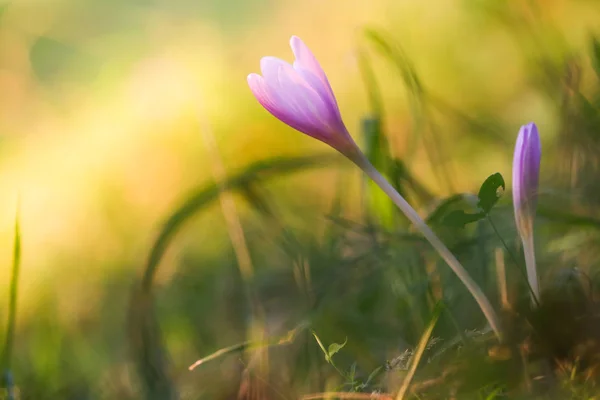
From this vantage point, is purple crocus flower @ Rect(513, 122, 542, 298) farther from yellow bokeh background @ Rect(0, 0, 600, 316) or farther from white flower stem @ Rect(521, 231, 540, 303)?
yellow bokeh background @ Rect(0, 0, 600, 316)

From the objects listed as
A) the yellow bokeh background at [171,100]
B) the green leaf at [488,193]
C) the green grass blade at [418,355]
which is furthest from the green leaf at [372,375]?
the yellow bokeh background at [171,100]

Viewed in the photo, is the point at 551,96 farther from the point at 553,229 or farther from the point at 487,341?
the point at 487,341

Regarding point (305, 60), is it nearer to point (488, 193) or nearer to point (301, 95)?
point (301, 95)

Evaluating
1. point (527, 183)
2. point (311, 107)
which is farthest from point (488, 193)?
point (311, 107)

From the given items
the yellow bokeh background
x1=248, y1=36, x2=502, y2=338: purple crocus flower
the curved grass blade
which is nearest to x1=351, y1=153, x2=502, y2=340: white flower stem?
x1=248, y1=36, x2=502, y2=338: purple crocus flower

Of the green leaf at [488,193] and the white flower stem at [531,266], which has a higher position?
the green leaf at [488,193]

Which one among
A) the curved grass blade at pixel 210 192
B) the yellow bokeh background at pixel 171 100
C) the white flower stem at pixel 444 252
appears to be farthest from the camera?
the yellow bokeh background at pixel 171 100

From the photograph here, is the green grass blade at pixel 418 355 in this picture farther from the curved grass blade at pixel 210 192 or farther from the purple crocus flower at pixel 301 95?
the curved grass blade at pixel 210 192
